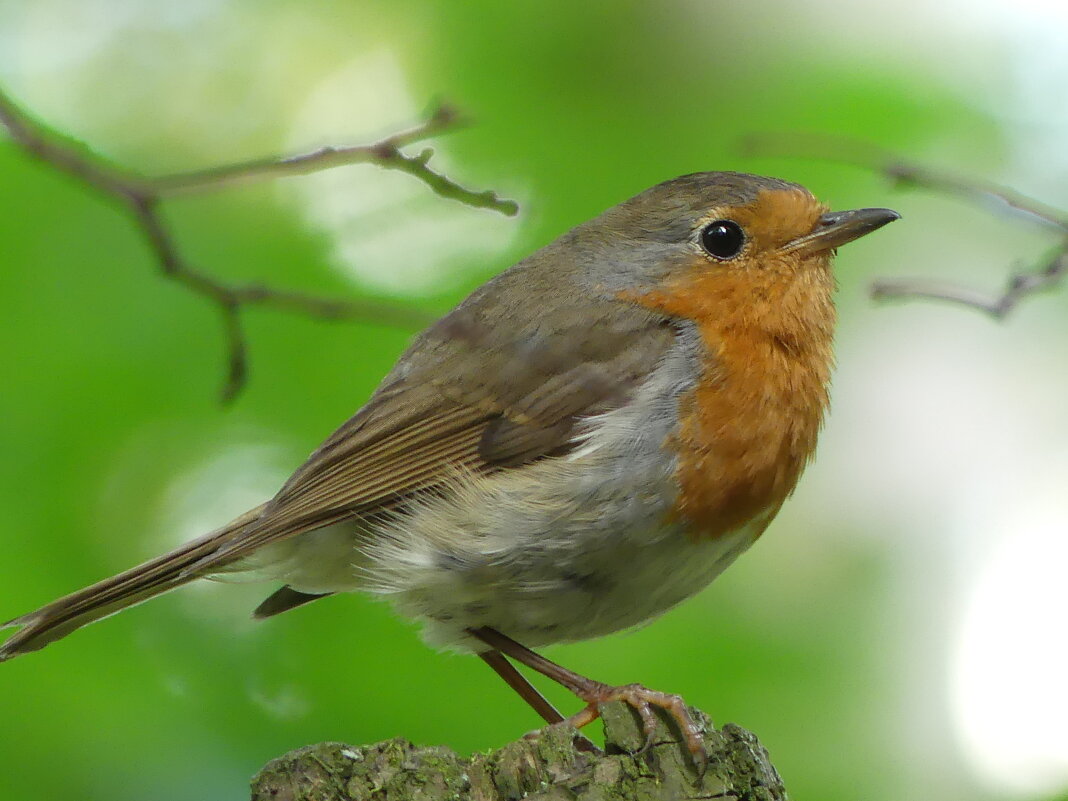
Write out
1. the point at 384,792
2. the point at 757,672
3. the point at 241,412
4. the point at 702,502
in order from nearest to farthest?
the point at 384,792 → the point at 702,502 → the point at 757,672 → the point at 241,412

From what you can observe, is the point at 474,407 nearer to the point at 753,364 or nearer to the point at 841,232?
the point at 753,364

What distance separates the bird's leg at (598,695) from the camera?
8.81 feet

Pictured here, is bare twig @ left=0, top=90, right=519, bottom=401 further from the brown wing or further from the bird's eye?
the bird's eye

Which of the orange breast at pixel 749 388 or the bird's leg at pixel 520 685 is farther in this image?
the bird's leg at pixel 520 685

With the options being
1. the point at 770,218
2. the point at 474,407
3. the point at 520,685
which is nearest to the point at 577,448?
the point at 474,407

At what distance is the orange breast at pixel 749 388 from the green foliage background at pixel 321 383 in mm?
657

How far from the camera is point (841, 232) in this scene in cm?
401

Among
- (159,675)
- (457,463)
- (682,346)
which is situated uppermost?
(682,346)

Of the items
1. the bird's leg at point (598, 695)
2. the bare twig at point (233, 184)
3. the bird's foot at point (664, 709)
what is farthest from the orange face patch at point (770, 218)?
the bird's foot at point (664, 709)

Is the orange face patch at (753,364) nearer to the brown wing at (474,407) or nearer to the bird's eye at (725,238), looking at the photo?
the bird's eye at (725,238)

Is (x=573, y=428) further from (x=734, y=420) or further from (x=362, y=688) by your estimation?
(x=362, y=688)

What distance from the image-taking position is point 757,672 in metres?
3.97

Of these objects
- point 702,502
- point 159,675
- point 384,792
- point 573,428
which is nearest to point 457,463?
point 573,428

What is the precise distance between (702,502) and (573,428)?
0.42 m
